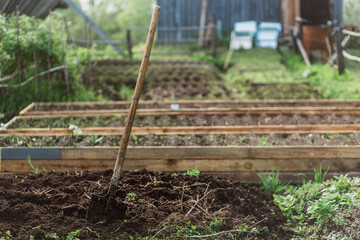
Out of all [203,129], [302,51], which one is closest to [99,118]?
[203,129]

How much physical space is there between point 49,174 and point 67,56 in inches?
133

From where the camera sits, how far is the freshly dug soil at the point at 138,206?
2.81 meters

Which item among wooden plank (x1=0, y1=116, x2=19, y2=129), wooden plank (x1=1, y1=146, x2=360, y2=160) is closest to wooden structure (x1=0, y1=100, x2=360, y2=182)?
wooden plank (x1=1, y1=146, x2=360, y2=160)

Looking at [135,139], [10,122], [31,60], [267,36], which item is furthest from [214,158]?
[267,36]

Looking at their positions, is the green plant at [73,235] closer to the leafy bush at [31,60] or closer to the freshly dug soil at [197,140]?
the freshly dug soil at [197,140]

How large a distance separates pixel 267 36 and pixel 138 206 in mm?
11527

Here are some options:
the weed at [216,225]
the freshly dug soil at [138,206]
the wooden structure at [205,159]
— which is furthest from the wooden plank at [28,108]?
the weed at [216,225]

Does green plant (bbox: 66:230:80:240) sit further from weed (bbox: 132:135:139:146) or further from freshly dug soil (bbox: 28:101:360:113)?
freshly dug soil (bbox: 28:101:360:113)

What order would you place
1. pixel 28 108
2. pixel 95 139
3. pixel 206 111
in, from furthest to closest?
pixel 28 108, pixel 206 111, pixel 95 139

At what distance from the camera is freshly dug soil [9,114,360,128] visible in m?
5.13

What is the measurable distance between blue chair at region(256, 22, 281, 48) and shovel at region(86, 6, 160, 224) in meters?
10.9

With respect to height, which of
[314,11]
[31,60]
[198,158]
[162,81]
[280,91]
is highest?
[314,11]

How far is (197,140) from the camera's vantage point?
14.7 feet

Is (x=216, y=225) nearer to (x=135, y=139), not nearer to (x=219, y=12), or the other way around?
(x=135, y=139)
